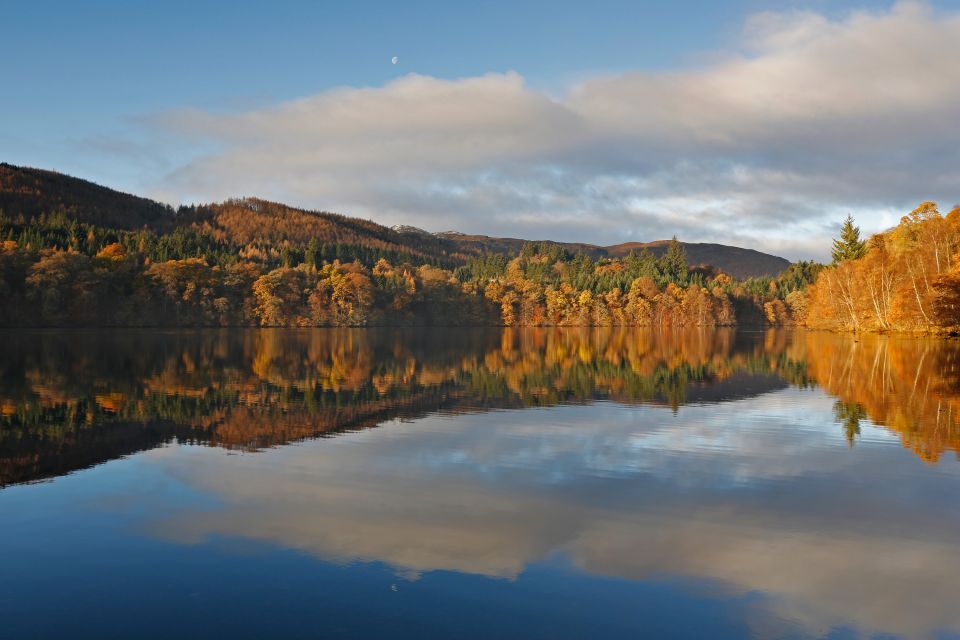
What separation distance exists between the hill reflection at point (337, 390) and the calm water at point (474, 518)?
0.22 metres

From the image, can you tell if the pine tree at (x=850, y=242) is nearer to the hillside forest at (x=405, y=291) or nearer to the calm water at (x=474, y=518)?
the hillside forest at (x=405, y=291)

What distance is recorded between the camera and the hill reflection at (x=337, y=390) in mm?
18562

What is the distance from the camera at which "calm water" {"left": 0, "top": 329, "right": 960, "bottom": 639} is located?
324 inches

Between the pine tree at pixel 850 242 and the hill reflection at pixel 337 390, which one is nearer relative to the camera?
the hill reflection at pixel 337 390

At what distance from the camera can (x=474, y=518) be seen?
11.7 meters

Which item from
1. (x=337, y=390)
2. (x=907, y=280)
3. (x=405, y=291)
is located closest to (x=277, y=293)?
(x=405, y=291)

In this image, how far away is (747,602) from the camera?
8.62 metres

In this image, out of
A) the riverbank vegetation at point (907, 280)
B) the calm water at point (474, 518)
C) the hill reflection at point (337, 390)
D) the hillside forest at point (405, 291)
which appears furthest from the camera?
the hillside forest at point (405, 291)

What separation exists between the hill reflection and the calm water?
0.73 feet

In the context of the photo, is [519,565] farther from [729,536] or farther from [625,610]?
[729,536]

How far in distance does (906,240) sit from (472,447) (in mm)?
80992

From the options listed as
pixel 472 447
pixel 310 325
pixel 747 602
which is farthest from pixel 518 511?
pixel 310 325

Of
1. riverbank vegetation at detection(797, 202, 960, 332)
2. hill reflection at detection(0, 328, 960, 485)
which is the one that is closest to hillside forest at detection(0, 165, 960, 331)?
riverbank vegetation at detection(797, 202, 960, 332)

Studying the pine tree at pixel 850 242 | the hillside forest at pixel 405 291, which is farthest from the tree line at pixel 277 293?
the pine tree at pixel 850 242
